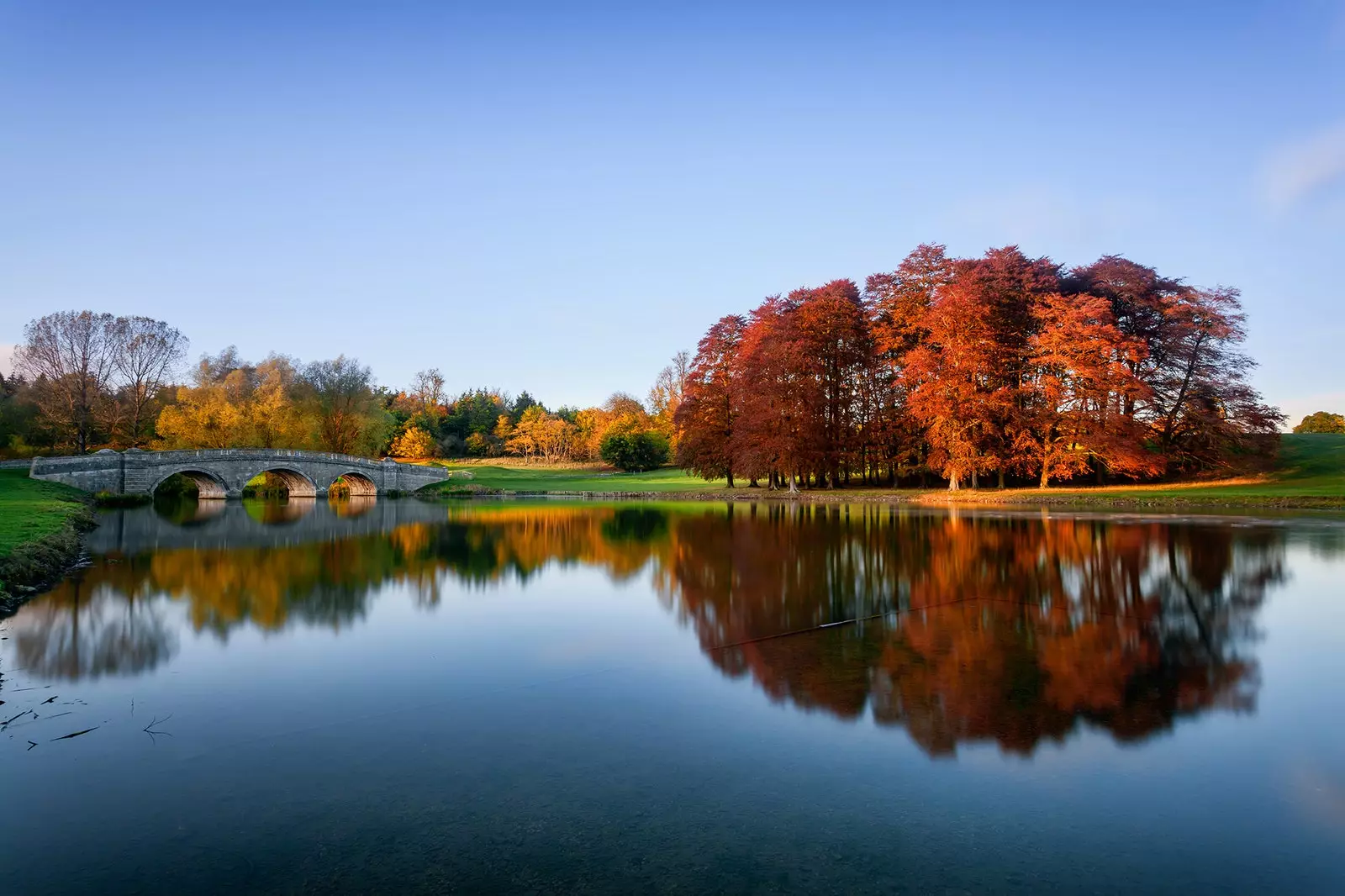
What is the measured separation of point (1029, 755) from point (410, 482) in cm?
5829

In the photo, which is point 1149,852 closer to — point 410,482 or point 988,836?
point 988,836

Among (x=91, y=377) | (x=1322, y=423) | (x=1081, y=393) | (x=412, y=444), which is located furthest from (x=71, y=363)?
(x=1322, y=423)

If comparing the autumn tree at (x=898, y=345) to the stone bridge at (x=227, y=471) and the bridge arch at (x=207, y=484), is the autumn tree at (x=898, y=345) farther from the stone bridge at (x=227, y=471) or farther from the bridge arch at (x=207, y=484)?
the bridge arch at (x=207, y=484)

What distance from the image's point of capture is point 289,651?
9.51 metres

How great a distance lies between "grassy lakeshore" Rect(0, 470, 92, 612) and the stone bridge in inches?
364

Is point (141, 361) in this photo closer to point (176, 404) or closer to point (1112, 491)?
point (176, 404)

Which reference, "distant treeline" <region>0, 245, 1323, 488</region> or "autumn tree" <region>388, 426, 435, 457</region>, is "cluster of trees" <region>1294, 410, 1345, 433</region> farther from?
"autumn tree" <region>388, 426, 435, 457</region>

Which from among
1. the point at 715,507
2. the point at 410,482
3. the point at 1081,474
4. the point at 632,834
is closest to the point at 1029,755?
the point at 632,834

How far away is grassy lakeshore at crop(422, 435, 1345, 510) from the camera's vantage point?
34.0 m

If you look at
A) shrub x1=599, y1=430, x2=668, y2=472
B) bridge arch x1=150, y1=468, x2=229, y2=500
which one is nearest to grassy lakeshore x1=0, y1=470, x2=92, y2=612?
bridge arch x1=150, y1=468, x2=229, y2=500

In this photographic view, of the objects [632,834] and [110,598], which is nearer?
[632,834]

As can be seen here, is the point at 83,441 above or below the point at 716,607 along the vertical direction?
above

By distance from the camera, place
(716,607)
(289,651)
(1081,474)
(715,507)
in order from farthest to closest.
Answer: (1081,474), (715,507), (716,607), (289,651)

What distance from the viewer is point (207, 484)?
5047cm
